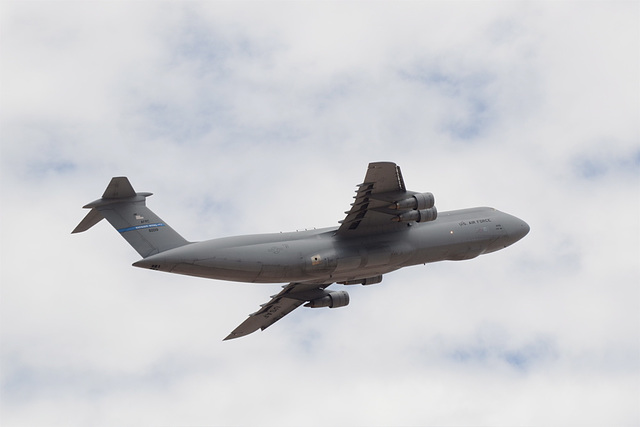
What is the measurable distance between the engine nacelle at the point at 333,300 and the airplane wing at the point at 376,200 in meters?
4.86

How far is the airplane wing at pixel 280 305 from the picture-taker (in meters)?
42.1

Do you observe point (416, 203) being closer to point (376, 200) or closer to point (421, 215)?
point (421, 215)

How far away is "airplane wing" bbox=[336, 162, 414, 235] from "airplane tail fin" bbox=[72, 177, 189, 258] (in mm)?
5514

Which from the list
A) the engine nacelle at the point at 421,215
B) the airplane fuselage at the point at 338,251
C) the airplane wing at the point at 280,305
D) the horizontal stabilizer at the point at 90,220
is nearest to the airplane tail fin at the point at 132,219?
the horizontal stabilizer at the point at 90,220

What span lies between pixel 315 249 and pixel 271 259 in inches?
62.3

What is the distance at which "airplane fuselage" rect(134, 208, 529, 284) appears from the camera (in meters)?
35.8

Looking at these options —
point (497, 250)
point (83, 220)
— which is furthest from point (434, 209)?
point (83, 220)

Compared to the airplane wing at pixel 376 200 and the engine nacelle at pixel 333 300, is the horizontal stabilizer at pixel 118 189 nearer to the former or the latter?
the airplane wing at pixel 376 200

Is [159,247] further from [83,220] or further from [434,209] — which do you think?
[434,209]

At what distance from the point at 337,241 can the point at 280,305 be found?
Answer: 5.90 meters

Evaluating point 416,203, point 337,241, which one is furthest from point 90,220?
point 416,203

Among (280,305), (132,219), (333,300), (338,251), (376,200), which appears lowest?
(333,300)

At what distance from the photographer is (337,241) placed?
124 ft

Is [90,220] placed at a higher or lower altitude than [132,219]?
higher
